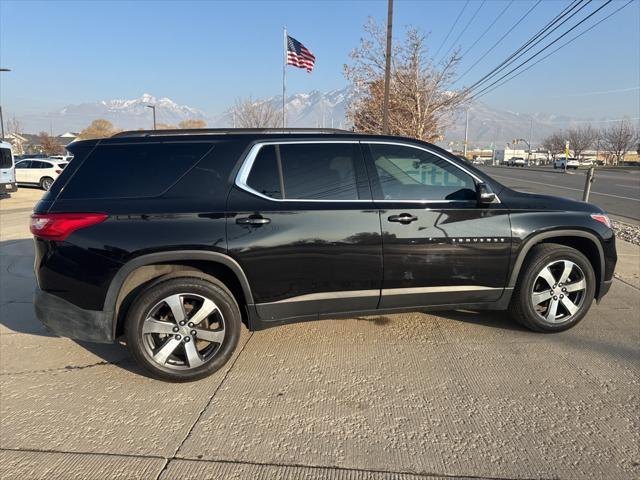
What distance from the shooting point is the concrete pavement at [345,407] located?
2.35m

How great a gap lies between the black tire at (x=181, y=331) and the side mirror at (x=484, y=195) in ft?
6.97

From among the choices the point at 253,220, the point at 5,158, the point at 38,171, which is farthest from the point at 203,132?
the point at 38,171

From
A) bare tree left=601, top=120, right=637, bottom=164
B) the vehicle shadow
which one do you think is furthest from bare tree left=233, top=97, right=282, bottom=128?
bare tree left=601, top=120, right=637, bottom=164

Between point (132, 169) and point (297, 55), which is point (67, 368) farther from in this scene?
point (297, 55)

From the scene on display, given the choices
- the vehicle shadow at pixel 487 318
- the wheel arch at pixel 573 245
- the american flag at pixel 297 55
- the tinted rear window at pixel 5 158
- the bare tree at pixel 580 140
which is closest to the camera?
the wheel arch at pixel 573 245

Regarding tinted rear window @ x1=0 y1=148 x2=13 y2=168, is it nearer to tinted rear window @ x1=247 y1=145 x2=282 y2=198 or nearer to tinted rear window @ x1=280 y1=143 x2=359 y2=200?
tinted rear window @ x1=247 y1=145 x2=282 y2=198

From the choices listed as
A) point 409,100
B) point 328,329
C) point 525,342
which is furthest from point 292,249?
point 409,100

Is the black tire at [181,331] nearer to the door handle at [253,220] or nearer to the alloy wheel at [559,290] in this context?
the door handle at [253,220]

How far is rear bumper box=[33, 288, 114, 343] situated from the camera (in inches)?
120

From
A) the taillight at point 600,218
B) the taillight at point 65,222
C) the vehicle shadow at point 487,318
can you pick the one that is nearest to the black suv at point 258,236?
the taillight at point 65,222

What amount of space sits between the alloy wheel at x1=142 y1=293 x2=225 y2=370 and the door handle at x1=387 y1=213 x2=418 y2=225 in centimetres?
150

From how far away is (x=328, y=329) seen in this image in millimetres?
4074

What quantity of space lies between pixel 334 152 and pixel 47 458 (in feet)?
8.95

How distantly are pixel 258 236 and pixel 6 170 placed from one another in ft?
59.0
